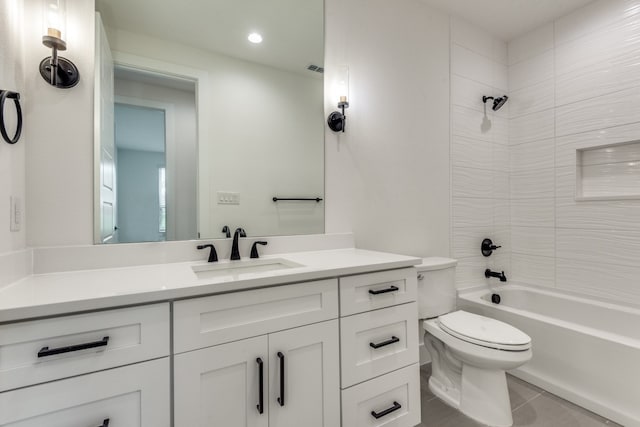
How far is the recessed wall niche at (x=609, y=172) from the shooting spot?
1.99 m

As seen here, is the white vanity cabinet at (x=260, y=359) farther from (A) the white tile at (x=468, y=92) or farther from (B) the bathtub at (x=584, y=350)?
(A) the white tile at (x=468, y=92)

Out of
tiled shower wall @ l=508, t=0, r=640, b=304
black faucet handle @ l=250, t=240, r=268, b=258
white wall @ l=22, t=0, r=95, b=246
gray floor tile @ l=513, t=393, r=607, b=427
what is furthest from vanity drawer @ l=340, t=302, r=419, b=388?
tiled shower wall @ l=508, t=0, r=640, b=304

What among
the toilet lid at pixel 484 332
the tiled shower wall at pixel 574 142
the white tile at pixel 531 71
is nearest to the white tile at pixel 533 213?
the tiled shower wall at pixel 574 142

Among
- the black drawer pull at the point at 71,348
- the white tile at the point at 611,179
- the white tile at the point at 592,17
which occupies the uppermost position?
the white tile at the point at 592,17

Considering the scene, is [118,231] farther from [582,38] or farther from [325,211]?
[582,38]

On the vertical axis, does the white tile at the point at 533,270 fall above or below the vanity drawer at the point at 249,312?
below

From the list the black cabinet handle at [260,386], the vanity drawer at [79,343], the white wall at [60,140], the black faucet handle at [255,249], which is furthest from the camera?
the black faucet handle at [255,249]

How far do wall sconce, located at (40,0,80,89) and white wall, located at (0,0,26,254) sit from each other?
0.08 metres

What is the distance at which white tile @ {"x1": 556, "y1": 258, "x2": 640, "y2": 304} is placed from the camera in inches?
77.0

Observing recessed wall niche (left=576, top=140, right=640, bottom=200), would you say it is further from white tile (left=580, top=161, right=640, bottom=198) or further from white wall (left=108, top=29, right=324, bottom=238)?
white wall (left=108, top=29, right=324, bottom=238)

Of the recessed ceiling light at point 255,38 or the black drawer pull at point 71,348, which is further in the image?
the recessed ceiling light at point 255,38

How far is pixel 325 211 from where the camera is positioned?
69.9 inches

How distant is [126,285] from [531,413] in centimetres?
212

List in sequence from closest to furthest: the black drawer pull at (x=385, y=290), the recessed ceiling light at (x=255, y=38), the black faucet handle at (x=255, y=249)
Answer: the black drawer pull at (x=385, y=290) < the black faucet handle at (x=255, y=249) < the recessed ceiling light at (x=255, y=38)
